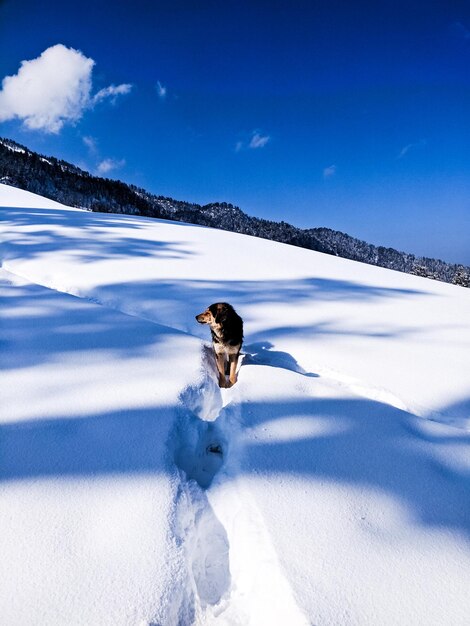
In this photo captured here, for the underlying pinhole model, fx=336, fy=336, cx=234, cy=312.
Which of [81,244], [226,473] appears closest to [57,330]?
[226,473]

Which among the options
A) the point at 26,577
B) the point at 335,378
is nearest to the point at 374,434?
the point at 335,378

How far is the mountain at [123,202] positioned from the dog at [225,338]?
179 feet

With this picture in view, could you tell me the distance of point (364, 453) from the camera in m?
2.08

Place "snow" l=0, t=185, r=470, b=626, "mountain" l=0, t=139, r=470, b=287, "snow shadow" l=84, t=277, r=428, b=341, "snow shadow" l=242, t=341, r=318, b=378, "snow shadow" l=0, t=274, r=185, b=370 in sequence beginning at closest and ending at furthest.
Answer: "snow" l=0, t=185, r=470, b=626 → "snow shadow" l=0, t=274, r=185, b=370 → "snow shadow" l=242, t=341, r=318, b=378 → "snow shadow" l=84, t=277, r=428, b=341 → "mountain" l=0, t=139, r=470, b=287

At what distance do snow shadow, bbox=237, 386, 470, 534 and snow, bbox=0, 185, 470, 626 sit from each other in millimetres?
12

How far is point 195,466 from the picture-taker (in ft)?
6.75

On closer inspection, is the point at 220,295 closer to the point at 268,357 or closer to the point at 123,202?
the point at 268,357

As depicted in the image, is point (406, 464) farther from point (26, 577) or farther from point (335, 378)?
point (26, 577)

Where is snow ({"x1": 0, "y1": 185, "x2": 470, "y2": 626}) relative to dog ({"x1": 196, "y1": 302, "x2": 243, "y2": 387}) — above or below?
below

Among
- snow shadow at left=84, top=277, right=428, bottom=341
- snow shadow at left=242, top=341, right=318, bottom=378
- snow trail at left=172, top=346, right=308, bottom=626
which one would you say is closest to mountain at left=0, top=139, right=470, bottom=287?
snow shadow at left=84, top=277, right=428, bottom=341

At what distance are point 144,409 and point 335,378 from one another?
179 centimetres

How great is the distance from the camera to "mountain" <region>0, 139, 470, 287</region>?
252ft

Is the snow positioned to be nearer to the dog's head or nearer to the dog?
the dog

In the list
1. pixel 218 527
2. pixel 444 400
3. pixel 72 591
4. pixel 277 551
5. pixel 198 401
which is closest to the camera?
pixel 72 591
